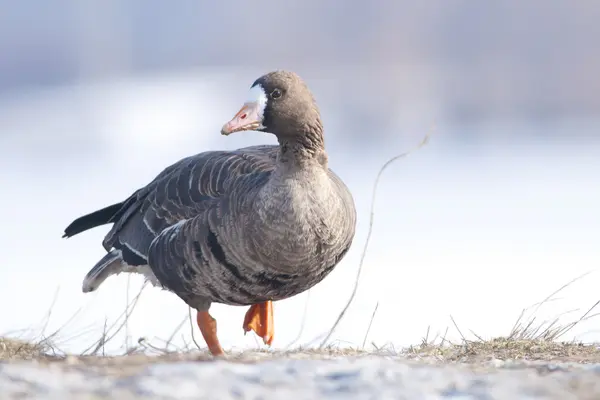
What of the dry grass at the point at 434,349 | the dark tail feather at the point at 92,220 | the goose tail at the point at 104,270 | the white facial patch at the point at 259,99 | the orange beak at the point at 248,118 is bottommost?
the dry grass at the point at 434,349

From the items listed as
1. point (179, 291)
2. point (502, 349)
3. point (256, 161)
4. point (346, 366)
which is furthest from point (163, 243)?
point (346, 366)

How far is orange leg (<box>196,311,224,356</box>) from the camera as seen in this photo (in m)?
6.18

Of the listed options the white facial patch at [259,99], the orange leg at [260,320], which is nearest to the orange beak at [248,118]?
A: the white facial patch at [259,99]

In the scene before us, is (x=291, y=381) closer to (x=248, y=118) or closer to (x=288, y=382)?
(x=288, y=382)

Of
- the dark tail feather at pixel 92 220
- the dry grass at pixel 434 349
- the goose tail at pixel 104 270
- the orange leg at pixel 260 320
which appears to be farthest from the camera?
the dark tail feather at pixel 92 220

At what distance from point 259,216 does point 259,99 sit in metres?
0.69

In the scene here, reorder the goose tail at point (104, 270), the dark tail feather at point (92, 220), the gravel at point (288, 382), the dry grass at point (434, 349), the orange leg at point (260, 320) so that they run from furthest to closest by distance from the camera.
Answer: the dark tail feather at point (92, 220) → the goose tail at point (104, 270) → the orange leg at point (260, 320) → the dry grass at point (434, 349) → the gravel at point (288, 382)

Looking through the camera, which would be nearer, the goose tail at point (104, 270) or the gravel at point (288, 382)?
the gravel at point (288, 382)

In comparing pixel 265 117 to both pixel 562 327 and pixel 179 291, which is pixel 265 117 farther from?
pixel 562 327

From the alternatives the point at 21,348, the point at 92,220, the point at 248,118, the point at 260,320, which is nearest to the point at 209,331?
the point at 260,320

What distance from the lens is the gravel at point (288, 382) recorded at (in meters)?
3.11

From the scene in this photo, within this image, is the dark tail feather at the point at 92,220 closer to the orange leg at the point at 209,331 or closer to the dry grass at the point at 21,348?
the dry grass at the point at 21,348

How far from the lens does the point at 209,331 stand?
6.29 metres

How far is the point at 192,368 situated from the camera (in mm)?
3359
